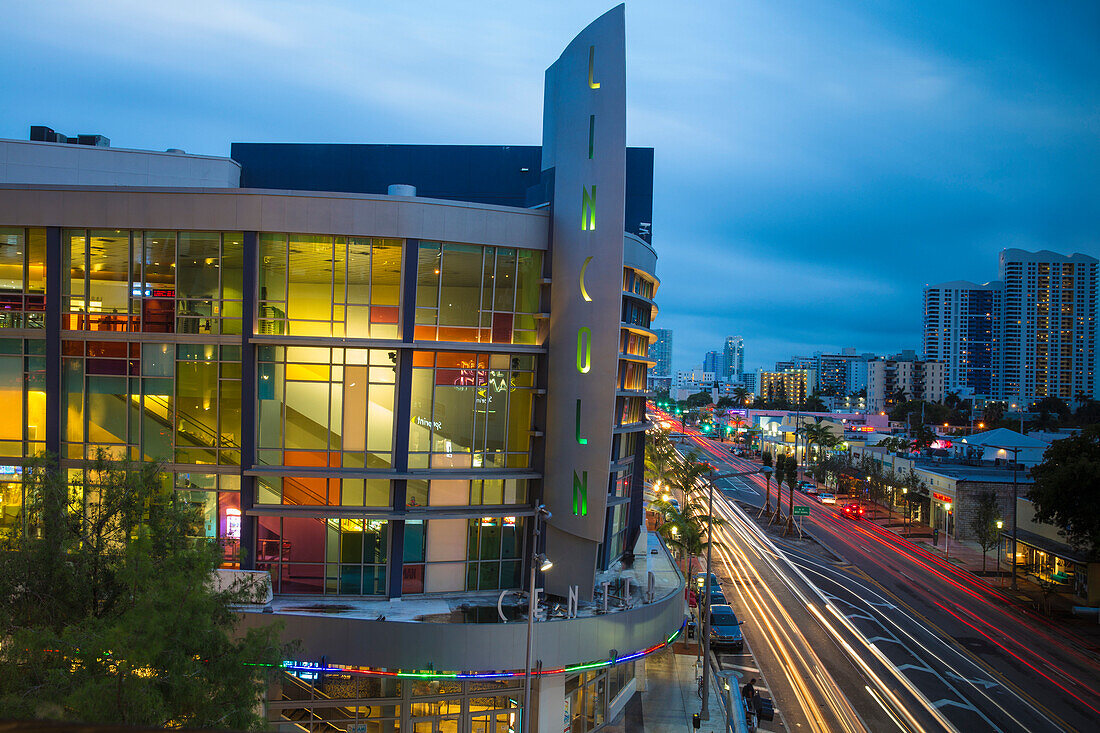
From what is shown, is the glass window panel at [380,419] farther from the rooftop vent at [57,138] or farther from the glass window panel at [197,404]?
the rooftop vent at [57,138]

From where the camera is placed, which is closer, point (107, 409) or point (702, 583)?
point (107, 409)

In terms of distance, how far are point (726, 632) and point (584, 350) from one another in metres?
19.8

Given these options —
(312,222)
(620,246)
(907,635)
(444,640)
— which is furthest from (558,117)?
(907,635)

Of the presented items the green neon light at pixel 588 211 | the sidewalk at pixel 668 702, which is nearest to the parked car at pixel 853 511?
the sidewalk at pixel 668 702

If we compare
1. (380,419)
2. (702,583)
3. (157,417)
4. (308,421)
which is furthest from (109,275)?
(702,583)

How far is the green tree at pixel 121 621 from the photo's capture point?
13.0 metres

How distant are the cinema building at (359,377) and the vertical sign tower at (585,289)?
0.30ft

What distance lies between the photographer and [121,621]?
1460cm

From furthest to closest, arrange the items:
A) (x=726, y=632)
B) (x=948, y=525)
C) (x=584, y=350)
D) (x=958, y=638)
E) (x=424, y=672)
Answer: (x=948, y=525) → (x=958, y=638) → (x=726, y=632) → (x=584, y=350) → (x=424, y=672)

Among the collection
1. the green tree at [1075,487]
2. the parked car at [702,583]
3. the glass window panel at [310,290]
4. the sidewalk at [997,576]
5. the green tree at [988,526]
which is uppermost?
the glass window panel at [310,290]

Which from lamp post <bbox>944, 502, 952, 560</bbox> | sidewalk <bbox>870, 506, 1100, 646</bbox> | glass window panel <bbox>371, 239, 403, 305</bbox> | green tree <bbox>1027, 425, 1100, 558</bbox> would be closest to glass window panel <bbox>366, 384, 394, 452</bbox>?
glass window panel <bbox>371, 239, 403, 305</bbox>

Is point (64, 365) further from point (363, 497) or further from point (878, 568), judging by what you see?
point (878, 568)

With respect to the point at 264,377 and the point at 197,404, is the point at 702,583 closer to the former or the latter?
the point at 264,377

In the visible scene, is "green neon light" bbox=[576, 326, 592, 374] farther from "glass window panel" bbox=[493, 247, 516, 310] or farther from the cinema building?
"glass window panel" bbox=[493, 247, 516, 310]
